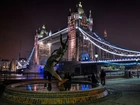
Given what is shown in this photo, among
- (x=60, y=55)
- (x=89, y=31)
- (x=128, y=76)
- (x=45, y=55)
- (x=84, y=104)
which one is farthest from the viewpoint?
(x=45, y=55)

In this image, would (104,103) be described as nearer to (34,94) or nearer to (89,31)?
(34,94)

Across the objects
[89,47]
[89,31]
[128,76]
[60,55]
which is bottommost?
[128,76]

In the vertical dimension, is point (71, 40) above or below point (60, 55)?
above

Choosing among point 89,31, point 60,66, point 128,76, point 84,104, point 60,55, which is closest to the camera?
point 84,104

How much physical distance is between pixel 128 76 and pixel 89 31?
120 ft

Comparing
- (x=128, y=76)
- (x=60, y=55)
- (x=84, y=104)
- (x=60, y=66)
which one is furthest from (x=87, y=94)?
(x=60, y=66)

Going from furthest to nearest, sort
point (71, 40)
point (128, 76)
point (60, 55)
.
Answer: point (71, 40) → point (128, 76) → point (60, 55)

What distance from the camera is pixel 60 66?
137 feet

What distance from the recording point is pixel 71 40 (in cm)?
5275

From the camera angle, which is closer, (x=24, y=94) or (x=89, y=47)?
(x=24, y=94)

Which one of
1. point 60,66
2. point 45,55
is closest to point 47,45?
point 45,55

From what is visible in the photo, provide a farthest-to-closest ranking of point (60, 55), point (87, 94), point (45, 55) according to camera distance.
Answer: point (45, 55) → point (60, 55) → point (87, 94)

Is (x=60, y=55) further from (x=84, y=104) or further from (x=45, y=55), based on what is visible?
(x=45, y=55)

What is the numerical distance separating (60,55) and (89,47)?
152 ft
